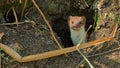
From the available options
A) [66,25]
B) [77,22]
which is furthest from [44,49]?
[66,25]

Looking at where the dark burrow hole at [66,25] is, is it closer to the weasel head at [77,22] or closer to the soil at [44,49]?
the weasel head at [77,22]

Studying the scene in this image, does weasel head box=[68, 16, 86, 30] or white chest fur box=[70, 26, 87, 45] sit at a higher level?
weasel head box=[68, 16, 86, 30]

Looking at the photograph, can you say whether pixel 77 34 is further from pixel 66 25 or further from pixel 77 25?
pixel 66 25

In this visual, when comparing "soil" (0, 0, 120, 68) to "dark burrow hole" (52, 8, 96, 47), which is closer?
"soil" (0, 0, 120, 68)

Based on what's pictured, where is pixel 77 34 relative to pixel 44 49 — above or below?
below

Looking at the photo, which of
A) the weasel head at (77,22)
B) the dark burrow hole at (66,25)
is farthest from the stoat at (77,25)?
the dark burrow hole at (66,25)

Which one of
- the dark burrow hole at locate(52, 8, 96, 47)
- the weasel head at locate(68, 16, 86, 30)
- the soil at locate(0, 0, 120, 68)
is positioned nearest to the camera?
the soil at locate(0, 0, 120, 68)

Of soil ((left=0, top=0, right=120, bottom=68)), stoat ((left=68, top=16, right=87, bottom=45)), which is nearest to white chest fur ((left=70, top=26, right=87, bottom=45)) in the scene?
stoat ((left=68, top=16, right=87, bottom=45))

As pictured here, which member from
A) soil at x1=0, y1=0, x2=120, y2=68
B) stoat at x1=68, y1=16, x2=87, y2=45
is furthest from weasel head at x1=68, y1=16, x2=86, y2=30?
soil at x1=0, y1=0, x2=120, y2=68

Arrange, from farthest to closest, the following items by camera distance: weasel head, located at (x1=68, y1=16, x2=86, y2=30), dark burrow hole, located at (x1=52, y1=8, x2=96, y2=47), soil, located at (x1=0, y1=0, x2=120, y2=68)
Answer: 1. dark burrow hole, located at (x1=52, y1=8, x2=96, y2=47)
2. weasel head, located at (x1=68, y1=16, x2=86, y2=30)
3. soil, located at (x1=0, y1=0, x2=120, y2=68)

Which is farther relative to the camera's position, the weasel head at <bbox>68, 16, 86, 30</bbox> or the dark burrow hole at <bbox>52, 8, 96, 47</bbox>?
the dark burrow hole at <bbox>52, 8, 96, 47</bbox>

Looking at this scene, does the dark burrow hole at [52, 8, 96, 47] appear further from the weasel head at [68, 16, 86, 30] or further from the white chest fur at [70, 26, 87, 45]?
the weasel head at [68, 16, 86, 30]

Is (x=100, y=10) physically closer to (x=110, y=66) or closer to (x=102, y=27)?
(x=102, y=27)

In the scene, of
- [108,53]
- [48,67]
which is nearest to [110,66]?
[108,53]
